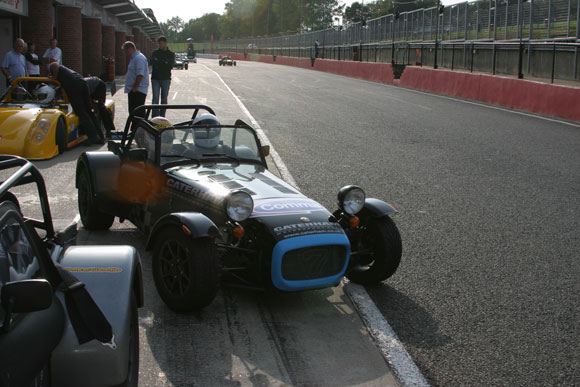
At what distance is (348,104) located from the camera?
2100 cm

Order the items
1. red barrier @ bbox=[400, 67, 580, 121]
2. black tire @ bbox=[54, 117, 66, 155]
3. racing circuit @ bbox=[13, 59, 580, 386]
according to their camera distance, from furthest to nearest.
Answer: red barrier @ bbox=[400, 67, 580, 121] < black tire @ bbox=[54, 117, 66, 155] < racing circuit @ bbox=[13, 59, 580, 386]

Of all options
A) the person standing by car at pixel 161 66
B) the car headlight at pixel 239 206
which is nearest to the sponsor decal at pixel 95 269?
the car headlight at pixel 239 206

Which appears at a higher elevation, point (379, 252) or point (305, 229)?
point (305, 229)

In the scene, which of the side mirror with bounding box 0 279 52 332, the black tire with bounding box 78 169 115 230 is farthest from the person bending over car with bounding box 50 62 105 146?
the side mirror with bounding box 0 279 52 332

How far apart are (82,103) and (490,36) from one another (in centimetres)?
1884

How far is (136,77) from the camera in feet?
44.1

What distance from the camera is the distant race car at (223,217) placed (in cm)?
467

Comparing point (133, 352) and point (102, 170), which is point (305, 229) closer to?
point (133, 352)

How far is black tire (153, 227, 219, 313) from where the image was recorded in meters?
4.48

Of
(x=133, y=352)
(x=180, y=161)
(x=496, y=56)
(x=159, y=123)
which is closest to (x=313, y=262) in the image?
(x=133, y=352)

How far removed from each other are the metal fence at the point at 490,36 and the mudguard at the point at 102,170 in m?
16.1

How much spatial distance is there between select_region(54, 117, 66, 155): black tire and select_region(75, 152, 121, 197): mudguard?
176 inches

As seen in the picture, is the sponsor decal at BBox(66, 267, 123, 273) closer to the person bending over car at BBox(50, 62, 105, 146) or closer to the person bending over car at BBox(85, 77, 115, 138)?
the person bending over car at BBox(50, 62, 105, 146)

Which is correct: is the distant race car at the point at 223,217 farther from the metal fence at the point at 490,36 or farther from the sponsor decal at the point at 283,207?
the metal fence at the point at 490,36
